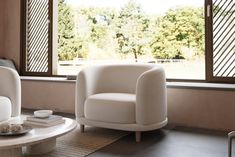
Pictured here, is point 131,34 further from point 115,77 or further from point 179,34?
point 115,77

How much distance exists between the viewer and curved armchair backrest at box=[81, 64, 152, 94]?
10.4 feet

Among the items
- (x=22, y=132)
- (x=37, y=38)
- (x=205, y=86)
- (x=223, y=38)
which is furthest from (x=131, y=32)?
(x=22, y=132)

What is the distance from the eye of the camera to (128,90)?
125 inches

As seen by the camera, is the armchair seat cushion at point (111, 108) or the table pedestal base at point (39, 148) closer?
the table pedestal base at point (39, 148)

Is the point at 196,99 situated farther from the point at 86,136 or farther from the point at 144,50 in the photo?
the point at 144,50

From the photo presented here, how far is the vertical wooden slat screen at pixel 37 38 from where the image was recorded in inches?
179

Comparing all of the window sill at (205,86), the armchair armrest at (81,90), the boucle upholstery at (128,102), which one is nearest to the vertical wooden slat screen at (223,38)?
the window sill at (205,86)

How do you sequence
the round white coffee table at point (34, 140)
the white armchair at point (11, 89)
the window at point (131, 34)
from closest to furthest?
the round white coffee table at point (34, 140)
the white armchair at point (11, 89)
the window at point (131, 34)

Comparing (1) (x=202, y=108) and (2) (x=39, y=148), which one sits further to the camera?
(1) (x=202, y=108)

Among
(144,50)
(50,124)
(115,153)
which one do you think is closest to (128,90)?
(115,153)

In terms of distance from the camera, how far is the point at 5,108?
2.66 metres

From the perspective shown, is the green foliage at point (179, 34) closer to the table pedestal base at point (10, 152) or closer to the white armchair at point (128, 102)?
the white armchair at point (128, 102)

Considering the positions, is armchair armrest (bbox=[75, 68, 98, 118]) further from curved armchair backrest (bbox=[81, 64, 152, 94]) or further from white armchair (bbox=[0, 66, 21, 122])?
white armchair (bbox=[0, 66, 21, 122])

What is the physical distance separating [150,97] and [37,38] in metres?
2.72
